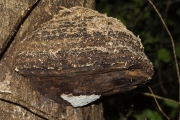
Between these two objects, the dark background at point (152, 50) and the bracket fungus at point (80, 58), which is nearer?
the bracket fungus at point (80, 58)

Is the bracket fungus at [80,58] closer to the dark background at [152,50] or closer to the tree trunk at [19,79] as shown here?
the tree trunk at [19,79]

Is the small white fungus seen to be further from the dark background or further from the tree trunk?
the dark background

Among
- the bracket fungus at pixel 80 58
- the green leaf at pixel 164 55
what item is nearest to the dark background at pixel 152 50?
the green leaf at pixel 164 55

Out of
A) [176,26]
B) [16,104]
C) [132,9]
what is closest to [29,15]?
[16,104]

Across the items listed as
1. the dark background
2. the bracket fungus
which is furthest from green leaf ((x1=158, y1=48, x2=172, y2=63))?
the bracket fungus

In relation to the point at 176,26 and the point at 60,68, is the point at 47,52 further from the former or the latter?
the point at 176,26

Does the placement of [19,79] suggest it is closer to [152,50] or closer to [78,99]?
[78,99]
